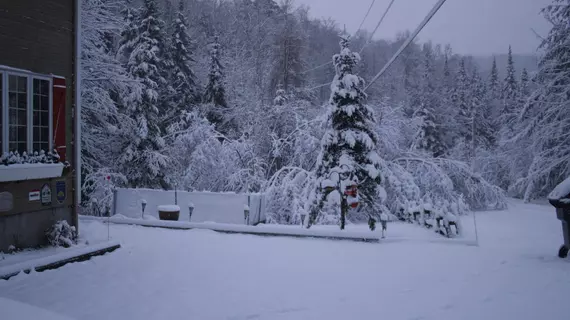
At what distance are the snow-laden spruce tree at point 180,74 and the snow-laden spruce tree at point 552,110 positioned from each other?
789 inches

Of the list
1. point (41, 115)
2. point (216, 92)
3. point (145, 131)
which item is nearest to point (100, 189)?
point (145, 131)

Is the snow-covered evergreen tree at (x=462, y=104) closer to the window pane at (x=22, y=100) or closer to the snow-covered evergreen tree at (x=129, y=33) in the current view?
the snow-covered evergreen tree at (x=129, y=33)

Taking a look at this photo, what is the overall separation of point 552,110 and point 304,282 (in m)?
19.0

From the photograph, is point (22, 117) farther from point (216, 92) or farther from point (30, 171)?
point (216, 92)

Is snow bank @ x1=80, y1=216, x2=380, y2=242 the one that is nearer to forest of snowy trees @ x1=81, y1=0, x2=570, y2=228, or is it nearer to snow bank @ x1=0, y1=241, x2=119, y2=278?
forest of snowy trees @ x1=81, y1=0, x2=570, y2=228

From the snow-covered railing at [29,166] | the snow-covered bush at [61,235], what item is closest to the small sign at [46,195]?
the snow-covered railing at [29,166]

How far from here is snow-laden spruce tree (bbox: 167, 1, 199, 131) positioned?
26.0 meters

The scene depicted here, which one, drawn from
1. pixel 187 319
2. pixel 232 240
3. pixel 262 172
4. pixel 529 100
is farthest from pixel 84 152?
pixel 529 100

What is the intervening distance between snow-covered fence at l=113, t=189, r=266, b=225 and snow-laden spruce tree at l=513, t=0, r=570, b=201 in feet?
50.4

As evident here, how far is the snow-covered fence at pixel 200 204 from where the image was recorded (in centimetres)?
1334

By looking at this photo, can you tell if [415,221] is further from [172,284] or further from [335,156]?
[172,284]

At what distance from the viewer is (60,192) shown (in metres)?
8.45

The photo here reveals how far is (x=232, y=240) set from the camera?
10.0m

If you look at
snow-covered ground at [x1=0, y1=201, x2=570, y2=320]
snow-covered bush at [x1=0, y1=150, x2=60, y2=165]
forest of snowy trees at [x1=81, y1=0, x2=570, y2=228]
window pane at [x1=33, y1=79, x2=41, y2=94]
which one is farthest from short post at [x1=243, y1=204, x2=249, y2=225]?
window pane at [x1=33, y1=79, x2=41, y2=94]
